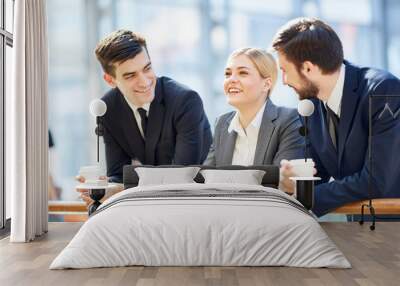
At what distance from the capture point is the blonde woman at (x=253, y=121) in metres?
6.77

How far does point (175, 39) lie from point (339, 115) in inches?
85.1

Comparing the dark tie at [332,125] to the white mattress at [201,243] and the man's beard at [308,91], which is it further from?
the white mattress at [201,243]

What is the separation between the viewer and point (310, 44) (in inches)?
270

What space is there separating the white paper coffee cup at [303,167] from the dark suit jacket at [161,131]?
1.05 metres

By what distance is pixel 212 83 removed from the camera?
6.98m

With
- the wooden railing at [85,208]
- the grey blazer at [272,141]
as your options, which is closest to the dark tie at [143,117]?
the grey blazer at [272,141]

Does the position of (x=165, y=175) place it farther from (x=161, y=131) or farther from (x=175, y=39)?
(x=175, y=39)

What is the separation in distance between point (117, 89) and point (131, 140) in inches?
25.1

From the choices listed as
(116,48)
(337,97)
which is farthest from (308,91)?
(116,48)

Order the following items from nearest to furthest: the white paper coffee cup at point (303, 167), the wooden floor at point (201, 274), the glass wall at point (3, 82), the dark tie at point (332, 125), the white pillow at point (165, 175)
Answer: the wooden floor at point (201, 274), the glass wall at point (3, 82), the white pillow at point (165, 175), the white paper coffee cup at point (303, 167), the dark tie at point (332, 125)

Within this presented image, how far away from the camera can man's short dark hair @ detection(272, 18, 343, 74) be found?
6.85 metres

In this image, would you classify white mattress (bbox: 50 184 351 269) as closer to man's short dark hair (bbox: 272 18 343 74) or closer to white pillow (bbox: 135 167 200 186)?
white pillow (bbox: 135 167 200 186)

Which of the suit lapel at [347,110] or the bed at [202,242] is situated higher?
the suit lapel at [347,110]

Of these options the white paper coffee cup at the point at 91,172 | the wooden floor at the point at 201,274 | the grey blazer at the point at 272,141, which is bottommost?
the wooden floor at the point at 201,274
